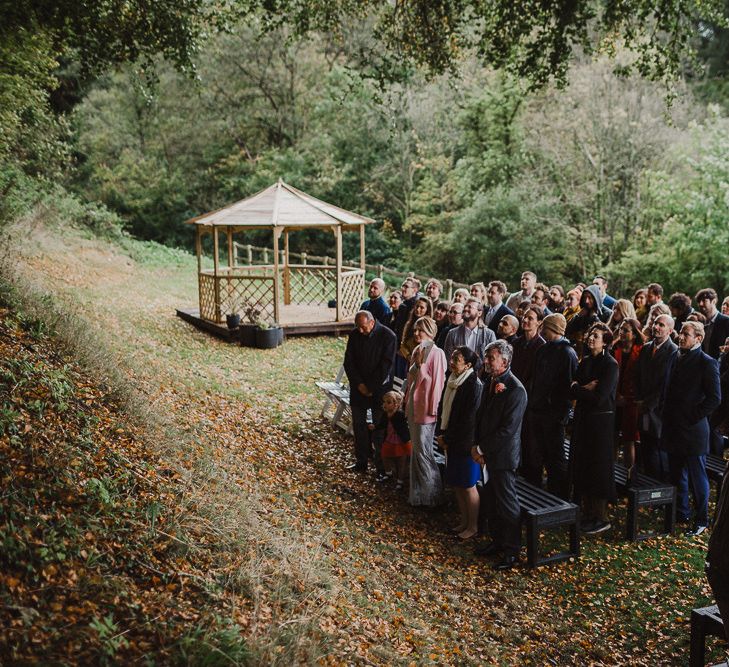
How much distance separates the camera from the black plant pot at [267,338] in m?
13.6

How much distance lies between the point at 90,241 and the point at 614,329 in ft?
70.7

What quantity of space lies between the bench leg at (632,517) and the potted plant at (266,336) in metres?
8.77

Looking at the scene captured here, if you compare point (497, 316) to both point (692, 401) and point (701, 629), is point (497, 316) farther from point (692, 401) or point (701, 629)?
point (701, 629)

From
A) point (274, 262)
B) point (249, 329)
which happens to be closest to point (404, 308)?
point (249, 329)

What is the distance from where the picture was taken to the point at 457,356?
20.0 feet

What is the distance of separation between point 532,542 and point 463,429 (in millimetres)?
1147

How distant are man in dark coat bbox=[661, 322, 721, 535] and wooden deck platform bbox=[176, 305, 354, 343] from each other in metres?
9.51

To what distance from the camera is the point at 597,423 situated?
6.21 m

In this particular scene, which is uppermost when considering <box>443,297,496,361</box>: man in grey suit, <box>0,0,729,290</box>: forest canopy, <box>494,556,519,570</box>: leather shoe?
<box>0,0,729,290</box>: forest canopy

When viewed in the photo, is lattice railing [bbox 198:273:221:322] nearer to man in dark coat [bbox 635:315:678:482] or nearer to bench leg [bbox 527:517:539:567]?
man in dark coat [bbox 635:315:678:482]

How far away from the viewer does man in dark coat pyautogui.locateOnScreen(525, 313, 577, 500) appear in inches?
253

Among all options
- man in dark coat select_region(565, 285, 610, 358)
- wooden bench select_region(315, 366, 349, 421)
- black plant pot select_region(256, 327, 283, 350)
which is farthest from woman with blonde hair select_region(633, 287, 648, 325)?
black plant pot select_region(256, 327, 283, 350)

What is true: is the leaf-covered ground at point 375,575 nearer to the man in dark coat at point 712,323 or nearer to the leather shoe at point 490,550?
the leather shoe at point 490,550

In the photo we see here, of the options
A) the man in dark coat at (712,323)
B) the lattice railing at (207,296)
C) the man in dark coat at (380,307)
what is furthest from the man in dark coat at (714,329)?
the lattice railing at (207,296)
